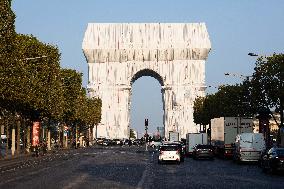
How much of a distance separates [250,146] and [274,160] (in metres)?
16.0

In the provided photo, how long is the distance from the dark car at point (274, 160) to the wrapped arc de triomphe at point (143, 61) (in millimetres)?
135447

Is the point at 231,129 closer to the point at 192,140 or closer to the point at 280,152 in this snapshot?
the point at 192,140

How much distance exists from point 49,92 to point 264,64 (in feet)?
82.4

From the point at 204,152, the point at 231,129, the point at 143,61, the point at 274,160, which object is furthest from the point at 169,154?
the point at 143,61

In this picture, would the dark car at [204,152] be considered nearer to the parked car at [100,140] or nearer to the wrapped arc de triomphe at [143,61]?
the parked car at [100,140]

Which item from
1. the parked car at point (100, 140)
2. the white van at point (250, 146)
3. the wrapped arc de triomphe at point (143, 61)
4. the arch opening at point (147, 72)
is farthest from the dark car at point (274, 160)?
the arch opening at point (147, 72)

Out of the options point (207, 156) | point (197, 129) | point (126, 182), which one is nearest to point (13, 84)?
point (207, 156)

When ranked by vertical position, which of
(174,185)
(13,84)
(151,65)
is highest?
(151,65)

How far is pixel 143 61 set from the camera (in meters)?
191

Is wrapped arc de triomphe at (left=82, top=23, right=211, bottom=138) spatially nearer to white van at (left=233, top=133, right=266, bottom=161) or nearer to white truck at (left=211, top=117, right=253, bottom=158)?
white truck at (left=211, top=117, right=253, bottom=158)

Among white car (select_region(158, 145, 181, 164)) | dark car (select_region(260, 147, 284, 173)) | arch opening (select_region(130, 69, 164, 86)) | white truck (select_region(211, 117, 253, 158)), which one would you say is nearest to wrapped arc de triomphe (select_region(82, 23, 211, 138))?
arch opening (select_region(130, 69, 164, 86))

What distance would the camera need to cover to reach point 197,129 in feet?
650

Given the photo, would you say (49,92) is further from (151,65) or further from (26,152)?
(151,65)

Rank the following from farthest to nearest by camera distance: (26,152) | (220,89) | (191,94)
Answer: (191,94), (220,89), (26,152)
